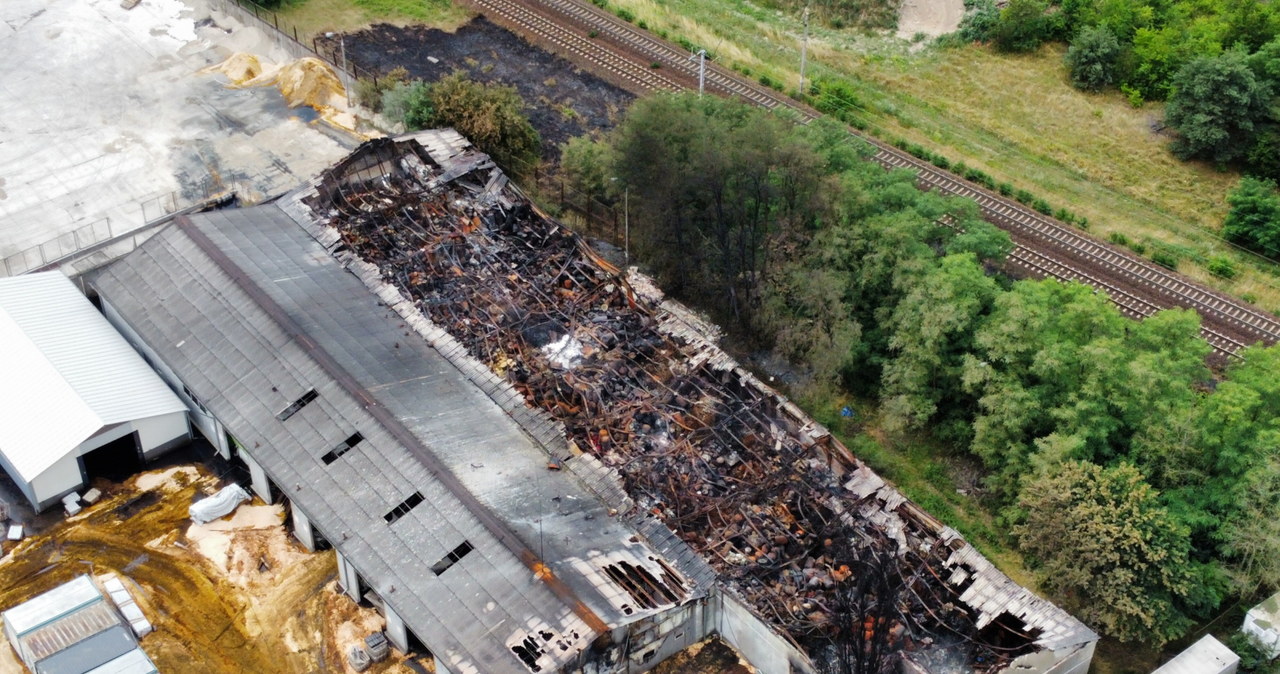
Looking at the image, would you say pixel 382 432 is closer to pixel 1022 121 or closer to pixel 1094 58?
pixel 1022 121

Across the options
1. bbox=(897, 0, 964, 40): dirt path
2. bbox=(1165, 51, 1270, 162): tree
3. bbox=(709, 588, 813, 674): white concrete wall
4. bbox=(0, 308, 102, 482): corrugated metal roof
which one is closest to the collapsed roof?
bbox=(709, 588, 813, 674): white concrete wall

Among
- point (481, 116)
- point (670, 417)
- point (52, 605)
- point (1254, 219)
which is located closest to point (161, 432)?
point (52, 605)

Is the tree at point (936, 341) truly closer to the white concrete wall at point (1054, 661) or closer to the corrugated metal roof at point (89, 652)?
the white concrete wall at point (1054, 661)

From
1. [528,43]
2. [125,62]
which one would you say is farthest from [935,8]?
[125,62]

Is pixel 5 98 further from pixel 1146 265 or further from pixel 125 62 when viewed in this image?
pixel 1146 265

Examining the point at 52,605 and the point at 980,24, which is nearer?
the point at 52,605

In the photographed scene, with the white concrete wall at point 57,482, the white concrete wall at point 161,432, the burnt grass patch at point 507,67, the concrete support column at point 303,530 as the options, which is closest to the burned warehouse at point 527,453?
the concrete support column at point 303,530
